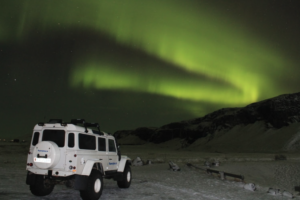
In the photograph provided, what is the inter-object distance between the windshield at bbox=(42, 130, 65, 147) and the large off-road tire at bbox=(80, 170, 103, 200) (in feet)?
5.84

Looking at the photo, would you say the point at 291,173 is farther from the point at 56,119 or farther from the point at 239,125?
the point at 239,125

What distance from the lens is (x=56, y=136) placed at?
11.5 metres

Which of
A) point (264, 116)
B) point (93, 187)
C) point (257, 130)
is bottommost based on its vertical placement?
point (93, 187)

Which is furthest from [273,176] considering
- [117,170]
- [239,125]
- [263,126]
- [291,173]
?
[239,125]

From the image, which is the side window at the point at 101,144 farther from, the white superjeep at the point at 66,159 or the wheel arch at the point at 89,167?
the wheel arch at the point at 89,167

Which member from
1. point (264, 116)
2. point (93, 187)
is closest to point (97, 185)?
point (93, 187)

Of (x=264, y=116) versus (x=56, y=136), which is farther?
(x=264, y=116)

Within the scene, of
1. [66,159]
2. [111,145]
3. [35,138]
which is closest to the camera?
[66,159]

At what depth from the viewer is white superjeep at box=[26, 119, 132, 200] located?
35.7 feet

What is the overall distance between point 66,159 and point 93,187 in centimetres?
157

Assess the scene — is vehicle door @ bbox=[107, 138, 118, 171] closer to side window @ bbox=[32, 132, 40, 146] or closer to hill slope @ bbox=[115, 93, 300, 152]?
side window @ bbox=[32, 132, 40, 146]

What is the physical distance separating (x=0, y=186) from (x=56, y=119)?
19.9 feet

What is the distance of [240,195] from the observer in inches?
575

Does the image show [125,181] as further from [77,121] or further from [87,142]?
[77,121]
